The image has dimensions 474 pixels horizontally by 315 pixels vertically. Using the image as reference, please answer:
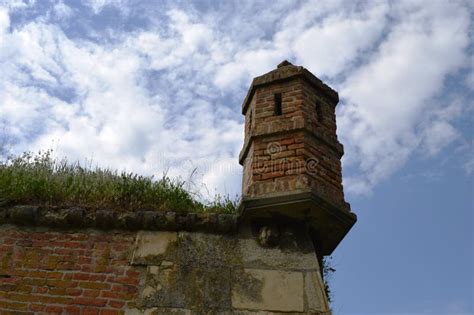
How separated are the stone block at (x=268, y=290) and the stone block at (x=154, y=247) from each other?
726mm

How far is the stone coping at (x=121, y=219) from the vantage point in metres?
4.99

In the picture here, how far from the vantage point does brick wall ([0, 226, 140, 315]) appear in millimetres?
4527

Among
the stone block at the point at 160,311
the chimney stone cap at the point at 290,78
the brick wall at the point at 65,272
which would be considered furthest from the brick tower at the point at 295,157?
the brick wall at the point at 65,272

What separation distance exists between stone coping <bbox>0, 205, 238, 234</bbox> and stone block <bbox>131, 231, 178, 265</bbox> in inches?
3.0

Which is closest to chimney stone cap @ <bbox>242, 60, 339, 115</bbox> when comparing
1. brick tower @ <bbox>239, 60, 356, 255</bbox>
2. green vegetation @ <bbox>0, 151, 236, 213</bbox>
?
brick tower @ <bbox>239, 60, 356, 255</bbox>

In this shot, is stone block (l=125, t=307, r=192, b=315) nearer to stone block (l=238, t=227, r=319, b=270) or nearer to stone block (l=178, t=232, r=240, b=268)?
stone block (l=178, t=232, r=240, b=268)

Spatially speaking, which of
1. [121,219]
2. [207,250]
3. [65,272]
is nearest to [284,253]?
[207,250]

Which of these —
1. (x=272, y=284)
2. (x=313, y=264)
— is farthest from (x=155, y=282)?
(x=313, y=264)

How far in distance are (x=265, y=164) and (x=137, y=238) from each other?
5.05 ft

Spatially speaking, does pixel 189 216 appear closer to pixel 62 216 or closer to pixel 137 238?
pixel 137 238

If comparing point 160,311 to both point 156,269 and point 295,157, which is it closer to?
point 156,269

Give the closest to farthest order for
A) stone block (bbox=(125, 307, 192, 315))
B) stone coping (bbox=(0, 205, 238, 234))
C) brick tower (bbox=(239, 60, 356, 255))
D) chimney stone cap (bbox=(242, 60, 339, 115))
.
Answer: stone block (bbox=(125, 307, 192, 315))
brick tower (bbox=(239, 60, 356, 255))
stone coping (bbox=(0, 205, 238, 234))
chimney stone cap (bbox=(242, 60, 339, 115))

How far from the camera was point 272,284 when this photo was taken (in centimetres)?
472

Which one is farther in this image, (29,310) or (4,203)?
(4,203)
